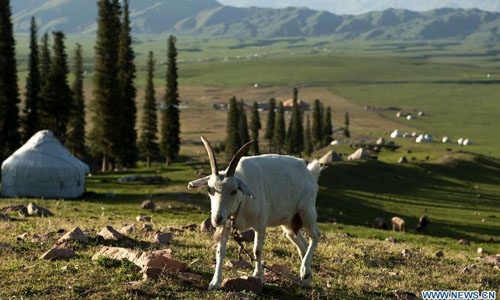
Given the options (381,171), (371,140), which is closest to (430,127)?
(371,140)

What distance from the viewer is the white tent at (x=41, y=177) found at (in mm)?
42094

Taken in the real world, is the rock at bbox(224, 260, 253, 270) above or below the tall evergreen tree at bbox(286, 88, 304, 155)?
above

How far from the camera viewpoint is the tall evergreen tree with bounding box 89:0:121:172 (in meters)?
68.8

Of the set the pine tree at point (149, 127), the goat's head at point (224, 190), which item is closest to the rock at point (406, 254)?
the goat's head at point (224, 190)

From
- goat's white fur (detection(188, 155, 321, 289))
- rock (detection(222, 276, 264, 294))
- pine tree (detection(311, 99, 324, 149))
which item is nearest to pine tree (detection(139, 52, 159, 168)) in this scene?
pine tree (detection(311, 99, 324, 149))

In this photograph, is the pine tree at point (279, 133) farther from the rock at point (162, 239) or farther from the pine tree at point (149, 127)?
the rock at point (162, 239)

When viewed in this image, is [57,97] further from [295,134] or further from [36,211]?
[295,134]

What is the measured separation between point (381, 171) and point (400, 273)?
57.0 meters

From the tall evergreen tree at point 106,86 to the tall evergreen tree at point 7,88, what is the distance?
896 cm

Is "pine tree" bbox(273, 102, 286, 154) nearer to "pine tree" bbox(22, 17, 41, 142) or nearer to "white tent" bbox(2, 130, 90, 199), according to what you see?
"pine tree" bbox(22, 17, 41, 142)

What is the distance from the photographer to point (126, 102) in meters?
75.4

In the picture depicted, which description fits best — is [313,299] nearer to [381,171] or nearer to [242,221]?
[242,221]

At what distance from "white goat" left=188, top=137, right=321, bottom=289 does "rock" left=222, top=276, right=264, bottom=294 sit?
0.53 feet

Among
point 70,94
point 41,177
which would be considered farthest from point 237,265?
point 70,94
